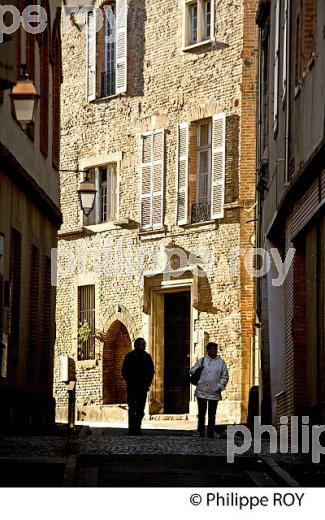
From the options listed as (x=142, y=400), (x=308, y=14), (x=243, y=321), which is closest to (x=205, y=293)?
(x=243, y=321)

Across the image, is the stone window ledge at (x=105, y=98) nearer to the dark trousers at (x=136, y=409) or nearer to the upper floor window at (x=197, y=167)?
the upper floor window at (x=197, y=167)

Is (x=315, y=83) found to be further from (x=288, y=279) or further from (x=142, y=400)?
(x=142, y=400)

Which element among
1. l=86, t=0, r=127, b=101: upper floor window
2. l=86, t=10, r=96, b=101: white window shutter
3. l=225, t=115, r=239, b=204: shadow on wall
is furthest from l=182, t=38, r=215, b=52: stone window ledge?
l=86, t=10, r=96, b=101: white window shutter

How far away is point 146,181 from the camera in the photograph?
41844mm

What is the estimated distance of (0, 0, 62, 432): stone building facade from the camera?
25.4m

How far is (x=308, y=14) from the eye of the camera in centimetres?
2266

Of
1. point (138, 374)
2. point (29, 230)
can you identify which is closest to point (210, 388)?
point (138, 374)

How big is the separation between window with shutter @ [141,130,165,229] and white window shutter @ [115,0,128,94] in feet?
5.70

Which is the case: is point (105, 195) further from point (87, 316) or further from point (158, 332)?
point (158, 332)

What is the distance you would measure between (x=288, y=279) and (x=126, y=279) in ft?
55.4

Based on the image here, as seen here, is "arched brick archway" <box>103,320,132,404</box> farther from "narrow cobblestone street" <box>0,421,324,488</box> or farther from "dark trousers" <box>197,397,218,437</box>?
"narrow cobblestone street" <box>0,421,324,488</box>

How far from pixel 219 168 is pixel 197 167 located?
4.21 ft

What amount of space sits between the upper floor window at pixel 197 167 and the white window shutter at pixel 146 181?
112cm

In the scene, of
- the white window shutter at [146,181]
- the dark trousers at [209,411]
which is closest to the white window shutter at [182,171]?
the white window shutter at [146,181]
